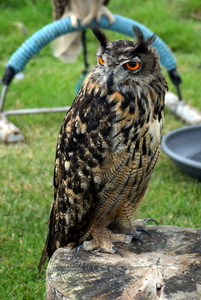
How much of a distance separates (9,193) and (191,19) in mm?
7224

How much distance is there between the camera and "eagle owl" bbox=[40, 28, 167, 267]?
204cm

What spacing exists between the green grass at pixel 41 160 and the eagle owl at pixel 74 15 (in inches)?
34.3

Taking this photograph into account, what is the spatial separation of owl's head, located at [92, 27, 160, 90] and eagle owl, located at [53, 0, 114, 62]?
296 centimetres

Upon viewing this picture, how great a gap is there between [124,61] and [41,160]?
2.93 meters

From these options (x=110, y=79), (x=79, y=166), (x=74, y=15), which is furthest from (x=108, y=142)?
(x=74, y=15)

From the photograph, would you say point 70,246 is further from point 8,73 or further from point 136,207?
point 8,73

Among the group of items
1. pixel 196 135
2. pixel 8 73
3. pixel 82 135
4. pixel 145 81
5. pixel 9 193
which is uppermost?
pixel 145 81

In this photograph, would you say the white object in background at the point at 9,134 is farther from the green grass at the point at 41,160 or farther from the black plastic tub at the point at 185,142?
the black plastic tub at the point at 185,142

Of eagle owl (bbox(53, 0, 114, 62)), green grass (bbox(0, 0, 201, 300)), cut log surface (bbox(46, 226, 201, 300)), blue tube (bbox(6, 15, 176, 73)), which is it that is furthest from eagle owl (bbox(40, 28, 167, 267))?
eagle owl (bbox(53, 0, 114, 62))

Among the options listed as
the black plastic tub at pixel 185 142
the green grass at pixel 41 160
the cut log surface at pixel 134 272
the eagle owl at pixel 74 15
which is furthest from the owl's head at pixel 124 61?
the eagle owl at pixel 74 15

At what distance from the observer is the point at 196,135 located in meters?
4.77

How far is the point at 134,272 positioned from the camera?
80.1 inches

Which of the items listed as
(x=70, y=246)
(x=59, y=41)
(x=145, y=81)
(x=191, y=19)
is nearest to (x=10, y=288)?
(x=70, y=246)

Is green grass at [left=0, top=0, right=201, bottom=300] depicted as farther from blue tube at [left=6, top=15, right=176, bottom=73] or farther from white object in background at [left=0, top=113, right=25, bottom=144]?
blue tube at [left=6, top=15, right=176, bottom=73]
